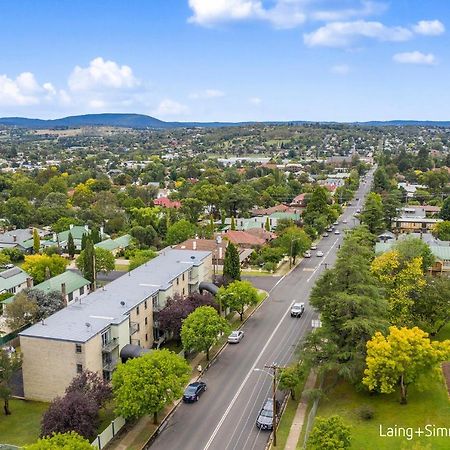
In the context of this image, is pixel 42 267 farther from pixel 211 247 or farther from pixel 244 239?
pixel 244 239

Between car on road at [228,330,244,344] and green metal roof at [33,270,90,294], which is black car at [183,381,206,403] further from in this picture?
green metal roof at [33,270,90,294]

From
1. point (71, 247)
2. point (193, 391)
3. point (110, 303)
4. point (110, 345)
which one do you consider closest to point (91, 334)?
point (110, 345)

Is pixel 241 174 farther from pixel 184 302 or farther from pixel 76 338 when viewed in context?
pixel 76 338

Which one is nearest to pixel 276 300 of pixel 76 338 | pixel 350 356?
pixel 350 356

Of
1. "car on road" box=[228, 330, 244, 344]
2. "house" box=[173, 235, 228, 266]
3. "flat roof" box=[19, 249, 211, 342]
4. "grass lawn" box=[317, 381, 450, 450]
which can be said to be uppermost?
"flat roof" box=[19, 249, 211, 342]

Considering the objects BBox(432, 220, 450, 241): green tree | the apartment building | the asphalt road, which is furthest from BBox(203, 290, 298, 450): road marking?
BBox(432, 220, 450, 241): green tree

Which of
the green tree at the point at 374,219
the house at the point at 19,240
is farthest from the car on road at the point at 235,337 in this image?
the house at the point at 19,240
